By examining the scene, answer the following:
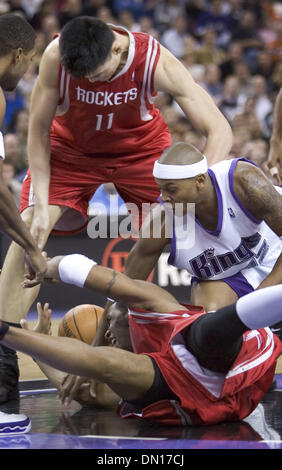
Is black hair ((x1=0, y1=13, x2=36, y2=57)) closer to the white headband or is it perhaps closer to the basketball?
the white headband

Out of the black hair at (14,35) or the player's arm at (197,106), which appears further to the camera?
the player's arm at (197,106)

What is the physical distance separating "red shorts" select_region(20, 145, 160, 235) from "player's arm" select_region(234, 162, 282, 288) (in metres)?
0.99

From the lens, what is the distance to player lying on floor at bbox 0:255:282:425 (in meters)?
3.50

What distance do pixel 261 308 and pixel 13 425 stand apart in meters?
1.19

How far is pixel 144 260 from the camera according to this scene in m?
4.38

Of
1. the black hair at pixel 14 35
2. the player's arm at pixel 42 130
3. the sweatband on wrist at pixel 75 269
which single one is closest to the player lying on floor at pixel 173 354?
the sweatband on wrist at pixel 75 269

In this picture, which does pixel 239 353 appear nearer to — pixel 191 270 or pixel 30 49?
pixel 191 270

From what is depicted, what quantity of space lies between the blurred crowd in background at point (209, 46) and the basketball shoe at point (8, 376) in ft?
16.3

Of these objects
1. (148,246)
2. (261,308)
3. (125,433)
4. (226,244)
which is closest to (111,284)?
(148,246)

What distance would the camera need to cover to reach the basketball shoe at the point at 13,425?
3.67 m

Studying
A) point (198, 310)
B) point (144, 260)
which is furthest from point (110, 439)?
point (144, 260)

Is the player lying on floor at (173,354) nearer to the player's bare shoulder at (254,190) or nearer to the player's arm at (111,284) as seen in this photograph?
the player's arm at (111,284)

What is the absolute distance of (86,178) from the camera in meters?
5.20
